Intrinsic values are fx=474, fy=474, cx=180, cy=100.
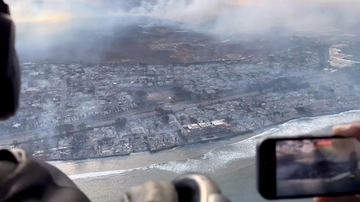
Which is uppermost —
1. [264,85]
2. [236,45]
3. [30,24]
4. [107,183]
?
[30,24]

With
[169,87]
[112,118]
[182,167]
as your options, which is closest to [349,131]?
[182,167]

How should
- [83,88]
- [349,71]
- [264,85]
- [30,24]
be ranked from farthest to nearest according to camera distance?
[349,71] < [264,85] < [83,88] < [30,24]

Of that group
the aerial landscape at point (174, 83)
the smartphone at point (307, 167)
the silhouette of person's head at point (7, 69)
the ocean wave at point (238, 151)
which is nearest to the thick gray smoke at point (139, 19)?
the aerial landscape at point (174, 83)

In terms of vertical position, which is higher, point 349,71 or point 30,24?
point 30,24

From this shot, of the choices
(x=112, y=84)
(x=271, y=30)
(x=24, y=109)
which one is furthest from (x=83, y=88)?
(x=271, y=30)

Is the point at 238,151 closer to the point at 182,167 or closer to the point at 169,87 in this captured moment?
the point at 182,167

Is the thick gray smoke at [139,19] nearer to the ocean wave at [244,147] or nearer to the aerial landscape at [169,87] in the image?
the aerial landscape at [169,87]

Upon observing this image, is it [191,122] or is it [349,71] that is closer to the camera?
[191,122]

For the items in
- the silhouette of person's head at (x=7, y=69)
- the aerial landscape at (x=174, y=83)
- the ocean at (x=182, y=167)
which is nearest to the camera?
the silhouette of person's head at (x=7, y=69)

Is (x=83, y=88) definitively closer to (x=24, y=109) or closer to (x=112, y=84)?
(x=112, y=84)
